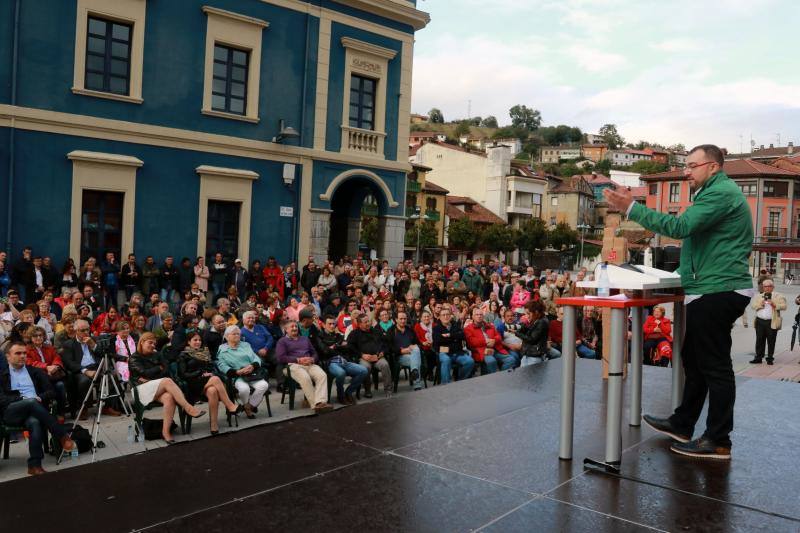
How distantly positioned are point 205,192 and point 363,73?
6363 mm

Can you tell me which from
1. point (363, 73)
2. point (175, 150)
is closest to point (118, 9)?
point (175, 150)

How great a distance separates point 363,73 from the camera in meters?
20.8

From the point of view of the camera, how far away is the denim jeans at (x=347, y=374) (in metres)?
10.1

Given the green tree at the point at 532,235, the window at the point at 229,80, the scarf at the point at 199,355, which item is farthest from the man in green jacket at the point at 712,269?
the green tree at the point at 532,235

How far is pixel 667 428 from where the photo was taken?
4.21m

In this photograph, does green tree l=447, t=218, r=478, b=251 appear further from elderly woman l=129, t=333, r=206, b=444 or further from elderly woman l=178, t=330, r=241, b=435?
elderly woman l=129, t=333, r=206, b=444

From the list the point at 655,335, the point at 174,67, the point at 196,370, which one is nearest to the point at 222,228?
the point at 174,67

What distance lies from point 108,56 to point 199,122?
2.65 metres

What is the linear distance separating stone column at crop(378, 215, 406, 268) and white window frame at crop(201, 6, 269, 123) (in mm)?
5517

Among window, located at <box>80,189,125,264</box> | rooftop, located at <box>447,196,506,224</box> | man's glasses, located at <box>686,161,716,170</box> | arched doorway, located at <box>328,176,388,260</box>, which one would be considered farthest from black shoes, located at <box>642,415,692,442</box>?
rooftop, located at <box>447,196,506,224</box>

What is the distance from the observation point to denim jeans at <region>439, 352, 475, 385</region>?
1138 centimetres

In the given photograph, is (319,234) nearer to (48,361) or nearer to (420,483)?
(48,361)

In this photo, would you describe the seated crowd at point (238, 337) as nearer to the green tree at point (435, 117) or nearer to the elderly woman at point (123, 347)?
the elderly woman at point (123, 347)

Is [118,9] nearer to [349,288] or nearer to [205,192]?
[205,192]
